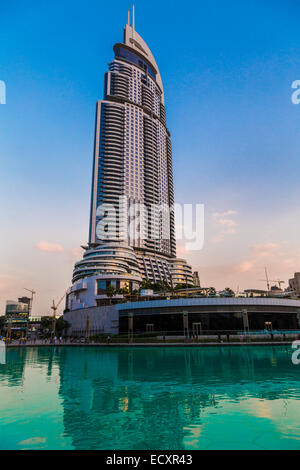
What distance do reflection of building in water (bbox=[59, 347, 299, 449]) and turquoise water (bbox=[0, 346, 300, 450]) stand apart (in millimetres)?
43

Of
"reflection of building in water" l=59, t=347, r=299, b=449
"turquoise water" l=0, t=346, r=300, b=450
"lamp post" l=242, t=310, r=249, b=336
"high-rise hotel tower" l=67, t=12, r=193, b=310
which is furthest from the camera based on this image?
"high-rise hotel tower" l=67, t=12, r=193, b=310

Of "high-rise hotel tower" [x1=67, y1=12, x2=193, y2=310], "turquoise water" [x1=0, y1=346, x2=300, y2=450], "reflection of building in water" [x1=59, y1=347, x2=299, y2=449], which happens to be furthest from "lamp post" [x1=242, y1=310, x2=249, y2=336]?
"high-rise hotel tower" [x1=67, y1=12, x2=193, y2=310]

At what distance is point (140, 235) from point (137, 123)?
80.8m

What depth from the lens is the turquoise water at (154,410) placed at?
11328mm

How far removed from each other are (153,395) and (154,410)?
3.31 meters

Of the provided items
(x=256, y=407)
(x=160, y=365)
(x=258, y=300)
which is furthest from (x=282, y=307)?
(x=256, y=407)

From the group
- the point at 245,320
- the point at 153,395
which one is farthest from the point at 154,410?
the point at 245,320

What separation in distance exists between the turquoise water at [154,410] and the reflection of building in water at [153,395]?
0.04 metres

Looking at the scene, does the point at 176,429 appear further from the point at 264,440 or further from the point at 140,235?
the point at 140,235

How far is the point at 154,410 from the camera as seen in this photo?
1510 centimetres

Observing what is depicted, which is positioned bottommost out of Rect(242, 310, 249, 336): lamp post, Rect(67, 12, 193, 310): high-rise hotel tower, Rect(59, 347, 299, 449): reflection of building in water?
Rect(59, 347, 299, 449): reflection of building in water

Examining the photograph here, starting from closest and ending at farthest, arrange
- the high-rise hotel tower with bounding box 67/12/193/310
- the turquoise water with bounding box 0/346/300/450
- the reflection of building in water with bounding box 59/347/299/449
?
the turquoise water with bounding box 0/346/300/450 < the reflection of building in water with bounding box 59/347/299/449 < the high-rise hotel tower with bounding box 67/12/193/310

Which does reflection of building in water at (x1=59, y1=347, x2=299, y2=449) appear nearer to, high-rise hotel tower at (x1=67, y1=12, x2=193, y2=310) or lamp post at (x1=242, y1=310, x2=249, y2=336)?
lamp post at (x1=242, y1=310, x2=249, y2=336)

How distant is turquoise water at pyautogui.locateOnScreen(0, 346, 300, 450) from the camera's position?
1133cm
